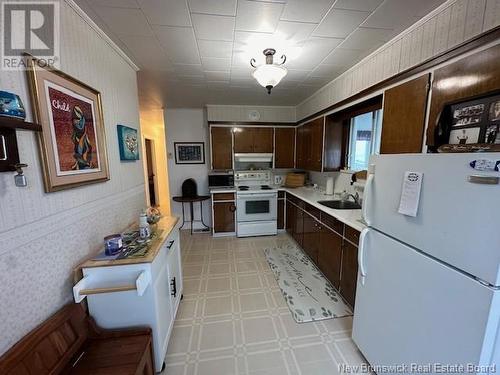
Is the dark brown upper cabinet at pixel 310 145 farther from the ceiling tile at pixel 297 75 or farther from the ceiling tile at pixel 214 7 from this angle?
the ceiling tile at pixel 214 7

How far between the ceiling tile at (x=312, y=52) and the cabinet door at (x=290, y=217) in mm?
2202

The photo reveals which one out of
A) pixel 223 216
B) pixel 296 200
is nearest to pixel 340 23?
pixel 296 200

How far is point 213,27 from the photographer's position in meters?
1.65

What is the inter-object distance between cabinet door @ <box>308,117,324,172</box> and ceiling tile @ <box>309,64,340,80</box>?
0.67 metres

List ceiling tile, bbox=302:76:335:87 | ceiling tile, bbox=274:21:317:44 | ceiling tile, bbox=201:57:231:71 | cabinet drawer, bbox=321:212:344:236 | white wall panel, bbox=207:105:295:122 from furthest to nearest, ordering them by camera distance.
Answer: white wall panel, bbox=207:105:295:122
ceiling tile, bbox=302:76:335:87
ceiling tile, bbox=201:57:231:71
cabinet drawer, bbox=321:212:344:236
ceiling tile, bbox=274:21:317:44

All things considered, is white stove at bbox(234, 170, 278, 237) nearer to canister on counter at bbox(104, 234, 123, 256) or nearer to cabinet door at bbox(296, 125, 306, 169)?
cabinet door at bbox(296, 125, 306, 169)

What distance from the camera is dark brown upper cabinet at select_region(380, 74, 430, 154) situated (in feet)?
5.07

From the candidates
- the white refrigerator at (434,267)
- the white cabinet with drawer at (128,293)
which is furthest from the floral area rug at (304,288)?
the white cabinet with drawer at (128,293)

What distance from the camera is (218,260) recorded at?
10.1 feet

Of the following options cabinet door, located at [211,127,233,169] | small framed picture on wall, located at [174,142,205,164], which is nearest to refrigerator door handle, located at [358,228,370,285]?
cabinet door, located at [211,127,233,169]

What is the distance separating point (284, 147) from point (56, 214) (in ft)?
12.1

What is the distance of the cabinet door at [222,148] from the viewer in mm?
4000

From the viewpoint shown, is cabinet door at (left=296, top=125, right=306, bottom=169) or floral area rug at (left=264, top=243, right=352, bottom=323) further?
cabinet door at (left=296, top=125, right=306, bottom=169)

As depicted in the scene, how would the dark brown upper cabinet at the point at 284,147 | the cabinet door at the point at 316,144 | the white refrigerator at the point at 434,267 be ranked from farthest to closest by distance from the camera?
the dark brown upper cabinet at the point at 284,147 → the cabinet door at the point at 316,144 → the white refrigerator at the point at 434,267
